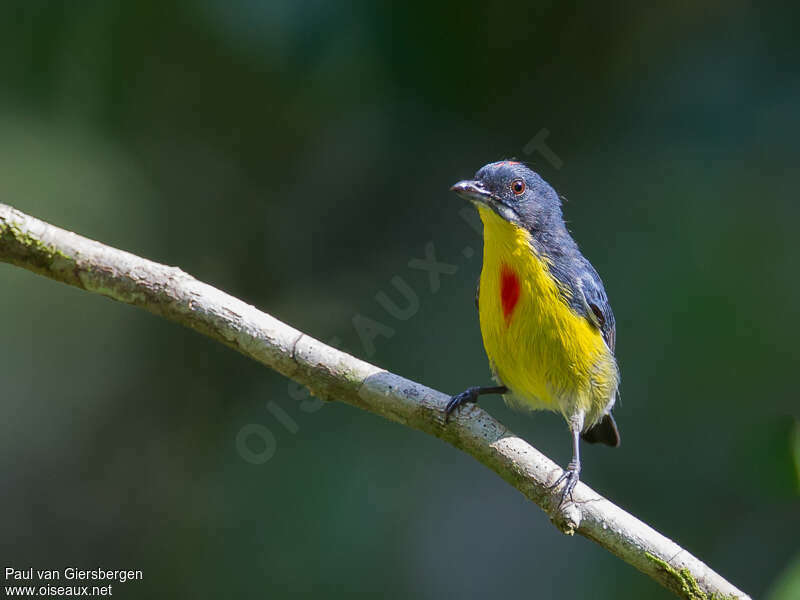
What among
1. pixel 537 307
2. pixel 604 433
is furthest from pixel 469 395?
pixel 604 433

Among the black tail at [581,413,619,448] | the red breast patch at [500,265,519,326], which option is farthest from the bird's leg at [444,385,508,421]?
the black tail at [581,413,619,448]

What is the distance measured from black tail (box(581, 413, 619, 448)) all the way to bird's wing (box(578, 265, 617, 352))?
1.77 ft

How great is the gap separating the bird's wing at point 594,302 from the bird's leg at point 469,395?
0.58m

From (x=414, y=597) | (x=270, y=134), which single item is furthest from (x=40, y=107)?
(x=414, y=597)

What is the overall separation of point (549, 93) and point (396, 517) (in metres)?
3.22

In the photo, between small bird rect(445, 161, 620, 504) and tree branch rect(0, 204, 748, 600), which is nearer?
tree branch rect(0, 204, 748, 600)

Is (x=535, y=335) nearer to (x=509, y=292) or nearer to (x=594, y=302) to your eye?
(x=509, y=292)

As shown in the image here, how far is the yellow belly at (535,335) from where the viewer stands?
12.6 feet

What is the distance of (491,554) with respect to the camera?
19.3ft

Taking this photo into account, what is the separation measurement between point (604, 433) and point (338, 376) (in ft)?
6.98

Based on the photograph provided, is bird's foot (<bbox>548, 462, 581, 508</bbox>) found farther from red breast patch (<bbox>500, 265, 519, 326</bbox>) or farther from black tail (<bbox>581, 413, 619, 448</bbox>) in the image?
black tail (<bbox>581, 413, 619, 448</bbox>)

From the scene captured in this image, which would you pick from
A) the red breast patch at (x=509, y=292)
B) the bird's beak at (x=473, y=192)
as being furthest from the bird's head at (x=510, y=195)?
the red breast patch at (x=509, y=292)

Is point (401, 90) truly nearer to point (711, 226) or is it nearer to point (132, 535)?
point (711, 226)

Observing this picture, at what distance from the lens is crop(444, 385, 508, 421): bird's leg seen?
3.15 m
